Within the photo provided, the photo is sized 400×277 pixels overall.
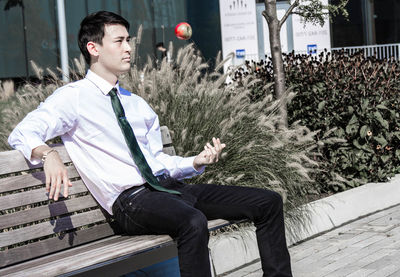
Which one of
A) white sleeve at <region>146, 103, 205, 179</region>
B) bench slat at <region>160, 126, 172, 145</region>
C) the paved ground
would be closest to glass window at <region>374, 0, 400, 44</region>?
the paved ground

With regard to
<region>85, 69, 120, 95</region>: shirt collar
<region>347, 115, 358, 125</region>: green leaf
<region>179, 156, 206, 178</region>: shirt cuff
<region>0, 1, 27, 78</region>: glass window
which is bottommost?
<region>347, 115, 358, 125</region>: green leaf

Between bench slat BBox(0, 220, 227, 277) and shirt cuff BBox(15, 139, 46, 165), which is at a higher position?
shirt cuff BBox(15, 139, 46, 165)

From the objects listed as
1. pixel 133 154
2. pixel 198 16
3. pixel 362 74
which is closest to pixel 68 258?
pixel 133 154

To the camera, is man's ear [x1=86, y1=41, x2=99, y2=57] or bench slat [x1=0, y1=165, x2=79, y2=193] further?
man's ear [x1=86, y1=41, x2=99, y2=57]

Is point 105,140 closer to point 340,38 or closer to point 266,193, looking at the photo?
point 266,193

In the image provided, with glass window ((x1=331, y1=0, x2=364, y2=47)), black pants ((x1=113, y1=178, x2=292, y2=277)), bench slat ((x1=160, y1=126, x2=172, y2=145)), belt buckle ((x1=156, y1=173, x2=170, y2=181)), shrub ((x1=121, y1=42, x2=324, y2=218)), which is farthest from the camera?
glass window ((x1=331, y1=0, x2=364, y2=47))

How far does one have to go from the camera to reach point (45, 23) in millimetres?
18703

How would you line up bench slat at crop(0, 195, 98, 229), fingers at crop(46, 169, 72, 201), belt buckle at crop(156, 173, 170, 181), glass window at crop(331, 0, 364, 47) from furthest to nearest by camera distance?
glass window at crop(331, 0, 364, 47), belt buckle at crop(156, 173, 170, 181), bench slat at crop(0, 195, 98, 229), fingers at crop(46, 169, 72, 201)

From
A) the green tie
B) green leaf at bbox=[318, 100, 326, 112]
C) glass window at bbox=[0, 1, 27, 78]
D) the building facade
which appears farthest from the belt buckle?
glass window at bbox=[0, 1, 27, 78]

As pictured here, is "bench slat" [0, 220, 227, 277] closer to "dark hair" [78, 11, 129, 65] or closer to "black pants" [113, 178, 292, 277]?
"black pants" [113, 178, 292, 277]

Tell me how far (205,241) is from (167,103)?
8.11 ft

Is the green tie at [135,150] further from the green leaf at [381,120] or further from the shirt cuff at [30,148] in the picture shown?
the green leaf at [381,120]

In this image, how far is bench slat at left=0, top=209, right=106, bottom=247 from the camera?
319 cm

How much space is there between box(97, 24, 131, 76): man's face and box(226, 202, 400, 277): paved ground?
67.2 inches
